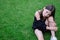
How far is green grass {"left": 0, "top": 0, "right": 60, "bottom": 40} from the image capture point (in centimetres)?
268

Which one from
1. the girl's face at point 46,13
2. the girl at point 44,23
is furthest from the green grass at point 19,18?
the girl's face at point 46,13

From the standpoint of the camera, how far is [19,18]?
9.80 ft

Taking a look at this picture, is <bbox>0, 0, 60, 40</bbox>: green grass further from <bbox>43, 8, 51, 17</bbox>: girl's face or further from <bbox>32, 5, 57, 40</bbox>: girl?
<bbox>43, 8, 51, 17</bbox>: girl's face

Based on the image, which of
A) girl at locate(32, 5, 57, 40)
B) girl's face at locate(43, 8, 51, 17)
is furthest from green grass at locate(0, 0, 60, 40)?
girl's face at locate(43, 8, 51, 17)

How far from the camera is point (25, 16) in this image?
10.0 ft

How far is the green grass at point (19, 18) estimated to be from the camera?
2.68 meters

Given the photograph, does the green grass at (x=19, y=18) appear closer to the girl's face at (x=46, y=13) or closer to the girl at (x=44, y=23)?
the girl at (x=44, y=23)

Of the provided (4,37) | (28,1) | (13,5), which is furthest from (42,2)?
(4,37)

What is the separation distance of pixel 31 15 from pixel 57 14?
17.4 inches

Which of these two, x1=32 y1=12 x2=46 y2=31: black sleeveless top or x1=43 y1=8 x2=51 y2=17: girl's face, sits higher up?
x1=43 y1=8 x2=51 y2=17: girl's face

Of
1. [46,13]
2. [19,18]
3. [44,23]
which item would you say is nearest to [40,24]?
[44,23]

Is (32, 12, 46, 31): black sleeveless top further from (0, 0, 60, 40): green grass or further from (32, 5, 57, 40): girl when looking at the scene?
(0, 0, 60, 40): green grass

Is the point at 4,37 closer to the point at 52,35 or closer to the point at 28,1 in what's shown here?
the point at 52,35

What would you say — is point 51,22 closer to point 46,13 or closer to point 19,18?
point 46,13
